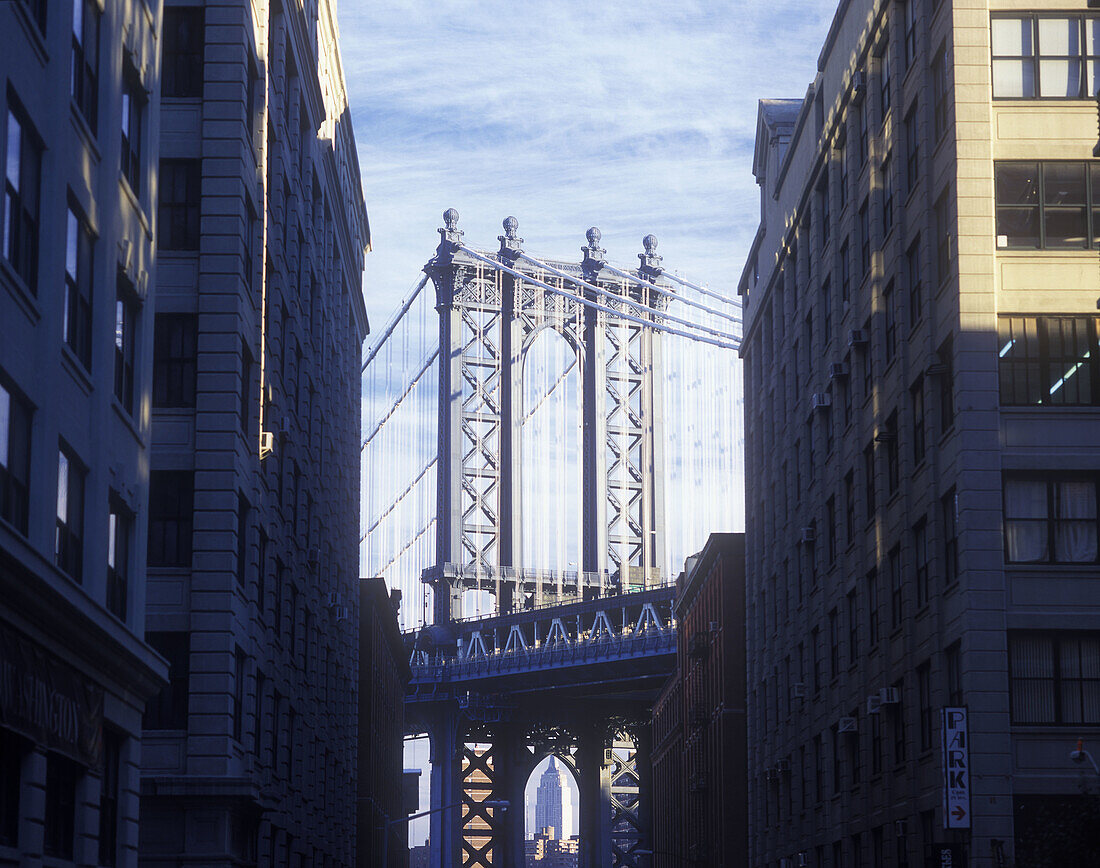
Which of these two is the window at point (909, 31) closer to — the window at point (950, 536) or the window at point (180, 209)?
the window at point (950, 536)

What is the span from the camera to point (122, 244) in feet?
95.0

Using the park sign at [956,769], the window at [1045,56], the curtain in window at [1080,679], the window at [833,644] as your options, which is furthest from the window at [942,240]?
the window at [833,644]

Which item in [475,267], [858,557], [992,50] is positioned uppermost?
[475,267]

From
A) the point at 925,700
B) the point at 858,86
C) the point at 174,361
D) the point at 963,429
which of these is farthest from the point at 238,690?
the point at 858,86

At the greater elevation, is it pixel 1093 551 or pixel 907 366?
pixel 907 366

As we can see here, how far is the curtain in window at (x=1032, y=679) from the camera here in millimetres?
34969

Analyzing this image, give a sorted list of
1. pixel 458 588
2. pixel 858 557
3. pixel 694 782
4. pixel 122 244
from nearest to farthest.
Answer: pixel 122 244 < pixel 858 557 < pixel 694 782 < pixel 458 588

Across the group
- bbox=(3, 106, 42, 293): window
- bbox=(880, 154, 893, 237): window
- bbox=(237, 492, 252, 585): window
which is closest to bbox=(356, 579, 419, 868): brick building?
bbox=(237, 492, 252, 585): window

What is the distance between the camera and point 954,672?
36.9 metres

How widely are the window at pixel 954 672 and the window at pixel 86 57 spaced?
1955 centimetres

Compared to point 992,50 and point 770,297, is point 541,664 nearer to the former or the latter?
point 770,297

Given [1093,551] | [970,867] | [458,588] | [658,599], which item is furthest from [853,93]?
[458,588]

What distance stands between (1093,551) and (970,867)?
260 inches

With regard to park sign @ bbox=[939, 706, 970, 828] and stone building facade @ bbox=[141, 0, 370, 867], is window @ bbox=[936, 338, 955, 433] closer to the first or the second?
park sign @ bbox=[939, 706, 970, 828]
